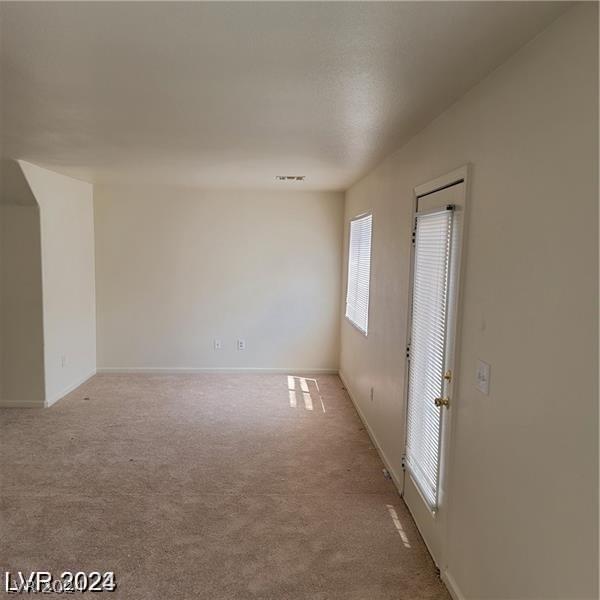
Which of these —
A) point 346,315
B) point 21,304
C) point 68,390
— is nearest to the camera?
point 21,304

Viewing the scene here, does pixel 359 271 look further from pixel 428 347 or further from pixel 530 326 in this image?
pixel 530 326

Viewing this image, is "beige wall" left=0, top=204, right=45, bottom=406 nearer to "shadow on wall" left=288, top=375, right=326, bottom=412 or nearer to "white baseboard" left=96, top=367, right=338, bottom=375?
"white baseboard" left=96, top=367, right=338, bottom=375

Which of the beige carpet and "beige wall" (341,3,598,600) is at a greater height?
"beige wall" (341,3,598,600)

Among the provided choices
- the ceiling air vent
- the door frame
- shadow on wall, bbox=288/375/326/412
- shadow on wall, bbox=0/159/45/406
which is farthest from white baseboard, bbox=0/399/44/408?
the door frame

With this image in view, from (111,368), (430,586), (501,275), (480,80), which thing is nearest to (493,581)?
(430,586)

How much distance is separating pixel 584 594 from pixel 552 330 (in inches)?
28.8

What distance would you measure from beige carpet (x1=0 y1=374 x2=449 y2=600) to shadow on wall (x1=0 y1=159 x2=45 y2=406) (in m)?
0.28

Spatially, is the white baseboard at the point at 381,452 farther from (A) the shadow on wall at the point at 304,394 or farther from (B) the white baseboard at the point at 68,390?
(B) the white baseboard at the point at 68,390

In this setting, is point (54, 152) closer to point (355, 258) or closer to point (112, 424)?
point (112, 424)

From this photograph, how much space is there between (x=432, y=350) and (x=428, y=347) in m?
0.07

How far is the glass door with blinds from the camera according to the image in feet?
7.87

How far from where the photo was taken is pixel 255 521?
2.92 metres

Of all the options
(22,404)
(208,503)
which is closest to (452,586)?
(208,503)

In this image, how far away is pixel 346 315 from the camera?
597 centimetres
